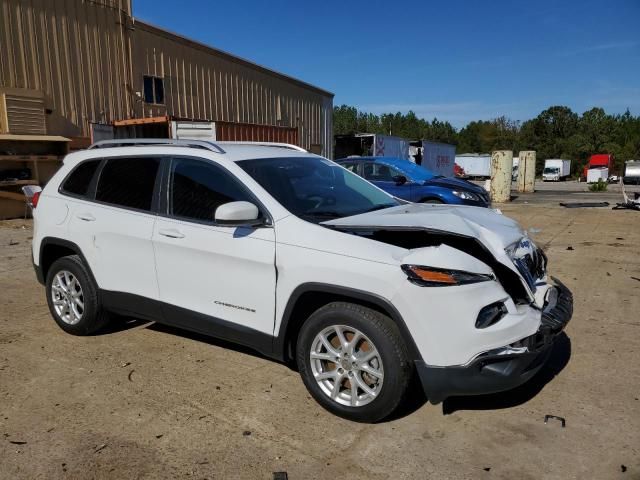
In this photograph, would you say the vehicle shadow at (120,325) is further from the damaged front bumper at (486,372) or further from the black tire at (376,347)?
the damaged front bumper at (486,372)

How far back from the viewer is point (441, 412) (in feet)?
10.6

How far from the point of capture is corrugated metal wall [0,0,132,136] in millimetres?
12477

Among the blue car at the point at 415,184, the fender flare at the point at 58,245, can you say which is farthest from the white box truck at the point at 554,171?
the fender flare at the point at 58,245

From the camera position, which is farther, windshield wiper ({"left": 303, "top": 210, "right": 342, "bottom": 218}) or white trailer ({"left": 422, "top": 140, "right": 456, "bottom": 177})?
white trailer ({"left": 422, "top": 140, "right": 456, "bottom": 177})

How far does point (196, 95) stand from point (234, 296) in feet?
51.5

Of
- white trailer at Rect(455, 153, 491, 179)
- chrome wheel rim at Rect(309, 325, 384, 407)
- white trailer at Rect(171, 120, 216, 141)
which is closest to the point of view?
chrome wheel rim at Rect(309, 325, 384, 407)

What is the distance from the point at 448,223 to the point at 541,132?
8180 centimetres

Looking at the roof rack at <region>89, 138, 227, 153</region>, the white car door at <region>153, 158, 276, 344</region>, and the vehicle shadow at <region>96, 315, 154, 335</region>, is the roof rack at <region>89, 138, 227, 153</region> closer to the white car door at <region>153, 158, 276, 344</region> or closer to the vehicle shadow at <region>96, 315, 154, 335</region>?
the white car door at <region>153, 158, 276, 344</region>

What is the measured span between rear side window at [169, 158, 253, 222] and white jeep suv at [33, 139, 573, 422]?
0.04 ft

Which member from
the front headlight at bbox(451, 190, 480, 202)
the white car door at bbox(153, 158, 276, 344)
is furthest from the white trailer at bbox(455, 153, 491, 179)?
the white car door at bbox(153, 158, 276, 344)

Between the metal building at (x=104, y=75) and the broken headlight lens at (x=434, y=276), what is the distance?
1270 centimetres

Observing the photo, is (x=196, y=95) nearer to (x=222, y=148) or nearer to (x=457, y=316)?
Result: (x=222, y=148)

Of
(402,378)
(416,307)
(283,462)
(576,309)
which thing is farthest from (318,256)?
(576,309)

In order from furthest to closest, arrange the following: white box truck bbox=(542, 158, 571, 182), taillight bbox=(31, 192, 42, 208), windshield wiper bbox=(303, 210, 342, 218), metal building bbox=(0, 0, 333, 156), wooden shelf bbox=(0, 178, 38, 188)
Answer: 1. white box truck bbox=(542, 158, 571, 182)
2. metal building bbox=(0, 0, 333, 156)
3. wooden shelf bbox=(0, 178, 38, 188)
4. taillight bbox=(31, 192, 42, 208)
5. windshield wiper bbox=(303, 210, 342, 218)
